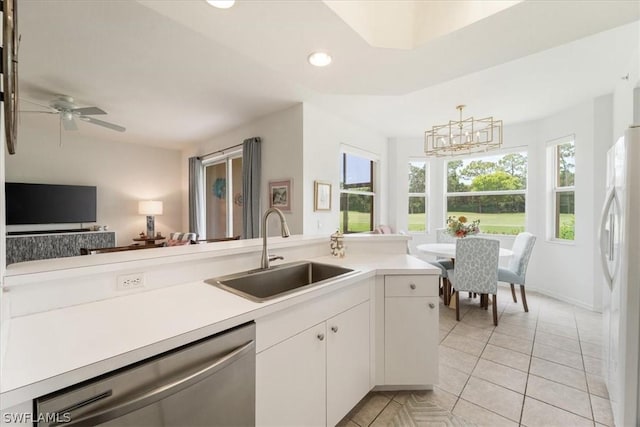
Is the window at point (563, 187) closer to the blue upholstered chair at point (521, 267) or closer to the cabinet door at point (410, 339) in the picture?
the blue upholstered chair at point (521, 267)

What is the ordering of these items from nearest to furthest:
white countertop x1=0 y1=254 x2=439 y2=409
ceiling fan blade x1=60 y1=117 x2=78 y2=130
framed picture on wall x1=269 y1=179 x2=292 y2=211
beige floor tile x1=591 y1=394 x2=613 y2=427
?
1. white countertop x1=0 y1=254 x2=439 y2=409
2. beige floor tile x1=591 y1=394 x2=613 y2=427
3. ceiling fan blade x1=60 y1=117 x2=78 y2=130
4. framed picture on wall x1=269 y1=179 x2=292 y2=211

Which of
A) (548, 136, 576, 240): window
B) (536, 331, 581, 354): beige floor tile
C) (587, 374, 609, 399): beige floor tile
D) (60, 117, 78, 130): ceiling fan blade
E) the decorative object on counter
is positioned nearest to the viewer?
(587, 374, 609, 399): beige floor tile

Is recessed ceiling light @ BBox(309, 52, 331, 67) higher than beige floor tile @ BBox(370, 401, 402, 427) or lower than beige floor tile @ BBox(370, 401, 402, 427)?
higher

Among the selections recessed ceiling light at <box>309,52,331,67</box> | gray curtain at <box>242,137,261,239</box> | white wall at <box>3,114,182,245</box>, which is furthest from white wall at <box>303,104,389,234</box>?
white wall at <box>3,114,182,245</box>

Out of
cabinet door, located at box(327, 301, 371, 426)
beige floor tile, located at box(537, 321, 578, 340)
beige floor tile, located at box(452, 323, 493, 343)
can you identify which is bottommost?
beige floor tile, located at box(537, 321, 578, 340)

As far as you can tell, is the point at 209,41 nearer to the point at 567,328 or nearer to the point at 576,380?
the point at 576,380

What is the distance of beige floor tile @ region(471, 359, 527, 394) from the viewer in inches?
75.8

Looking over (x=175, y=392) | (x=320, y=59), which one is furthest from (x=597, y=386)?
(x=320, y=59)

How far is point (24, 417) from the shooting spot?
618 millimetres

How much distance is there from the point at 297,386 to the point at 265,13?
180cm

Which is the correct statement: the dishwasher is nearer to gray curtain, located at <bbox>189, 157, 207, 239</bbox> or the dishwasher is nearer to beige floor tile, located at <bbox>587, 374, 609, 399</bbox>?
beige floor tile, located at <bbox>587, 374, 609, 399</bbox>

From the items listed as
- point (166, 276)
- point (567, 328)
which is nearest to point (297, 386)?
point (166, 276)

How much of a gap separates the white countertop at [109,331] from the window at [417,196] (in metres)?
4.33

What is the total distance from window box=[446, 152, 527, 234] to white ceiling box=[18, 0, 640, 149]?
31.6 inches
